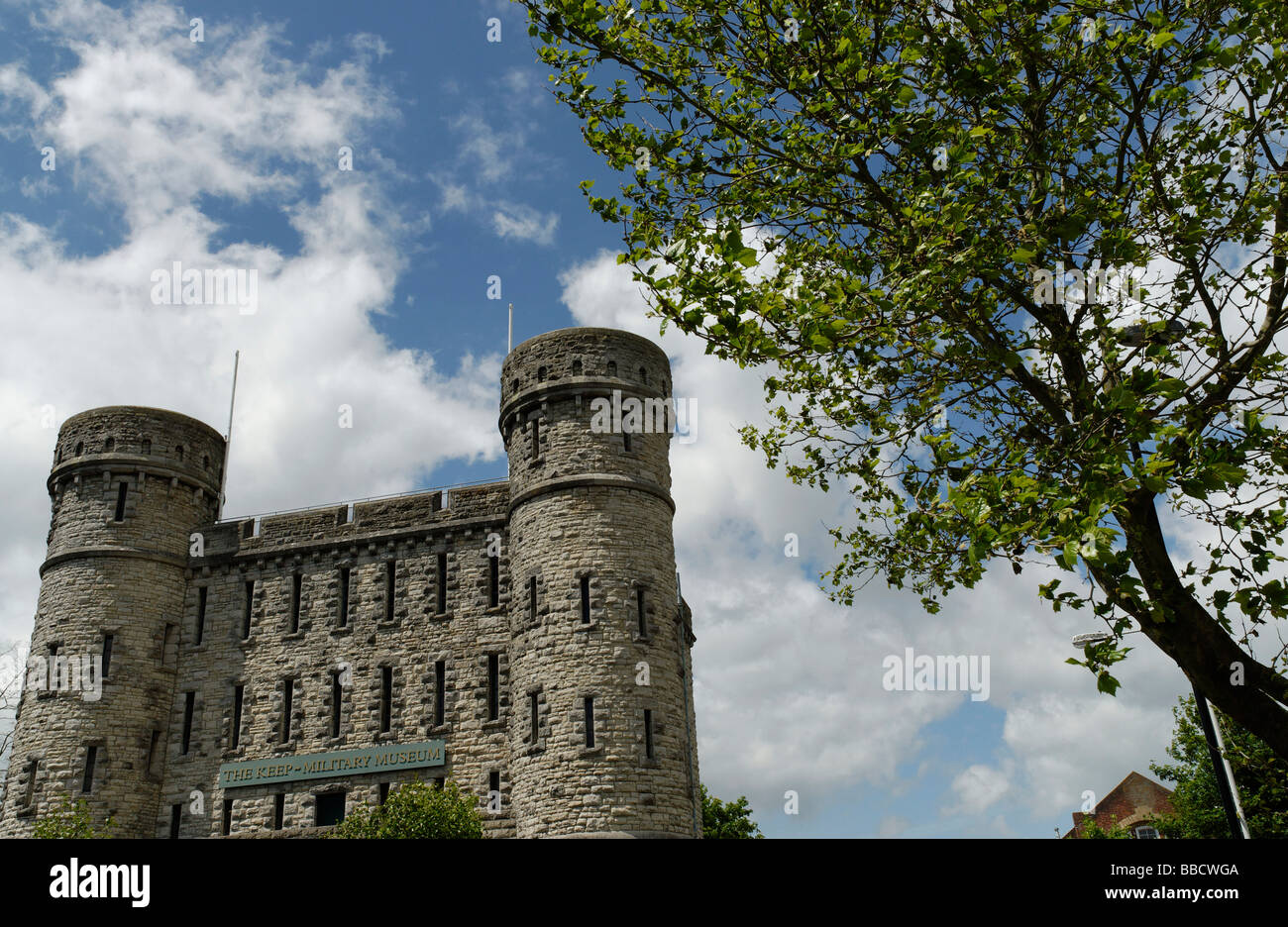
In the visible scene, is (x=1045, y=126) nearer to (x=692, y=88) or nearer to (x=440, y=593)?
(x=692, y=88)

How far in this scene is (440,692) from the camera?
29.1 m

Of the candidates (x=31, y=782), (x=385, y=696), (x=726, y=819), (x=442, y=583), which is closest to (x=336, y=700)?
(x=385, y=696)

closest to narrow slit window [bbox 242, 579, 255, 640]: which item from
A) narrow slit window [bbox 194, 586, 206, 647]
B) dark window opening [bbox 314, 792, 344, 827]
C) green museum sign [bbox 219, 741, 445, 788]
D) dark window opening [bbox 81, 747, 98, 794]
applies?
narrow slit window [bbox 194, 586, 206, 647]

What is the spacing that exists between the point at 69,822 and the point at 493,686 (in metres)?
12.9

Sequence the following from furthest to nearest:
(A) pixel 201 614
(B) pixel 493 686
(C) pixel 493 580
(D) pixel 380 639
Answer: (A) pixel 201 614 < (D) pixel 380 639 < (C) pixel 493 580 < (B) pixel 493 686

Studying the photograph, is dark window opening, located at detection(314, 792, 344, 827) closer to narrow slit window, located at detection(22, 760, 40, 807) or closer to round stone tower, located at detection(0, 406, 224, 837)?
round stone tower, located at detection(0, 406, 224, 837)

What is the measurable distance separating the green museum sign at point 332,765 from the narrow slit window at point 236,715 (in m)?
0.75

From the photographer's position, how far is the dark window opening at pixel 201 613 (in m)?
32.3

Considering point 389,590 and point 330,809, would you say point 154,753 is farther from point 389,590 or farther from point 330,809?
point 389,590

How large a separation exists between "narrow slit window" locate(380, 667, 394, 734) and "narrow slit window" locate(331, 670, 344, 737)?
4.30 feet

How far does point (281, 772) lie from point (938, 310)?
26.1 m

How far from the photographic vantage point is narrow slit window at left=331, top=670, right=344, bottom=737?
2947cm

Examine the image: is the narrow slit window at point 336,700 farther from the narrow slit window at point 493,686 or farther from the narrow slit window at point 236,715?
the narrow slit window at point 493,686
